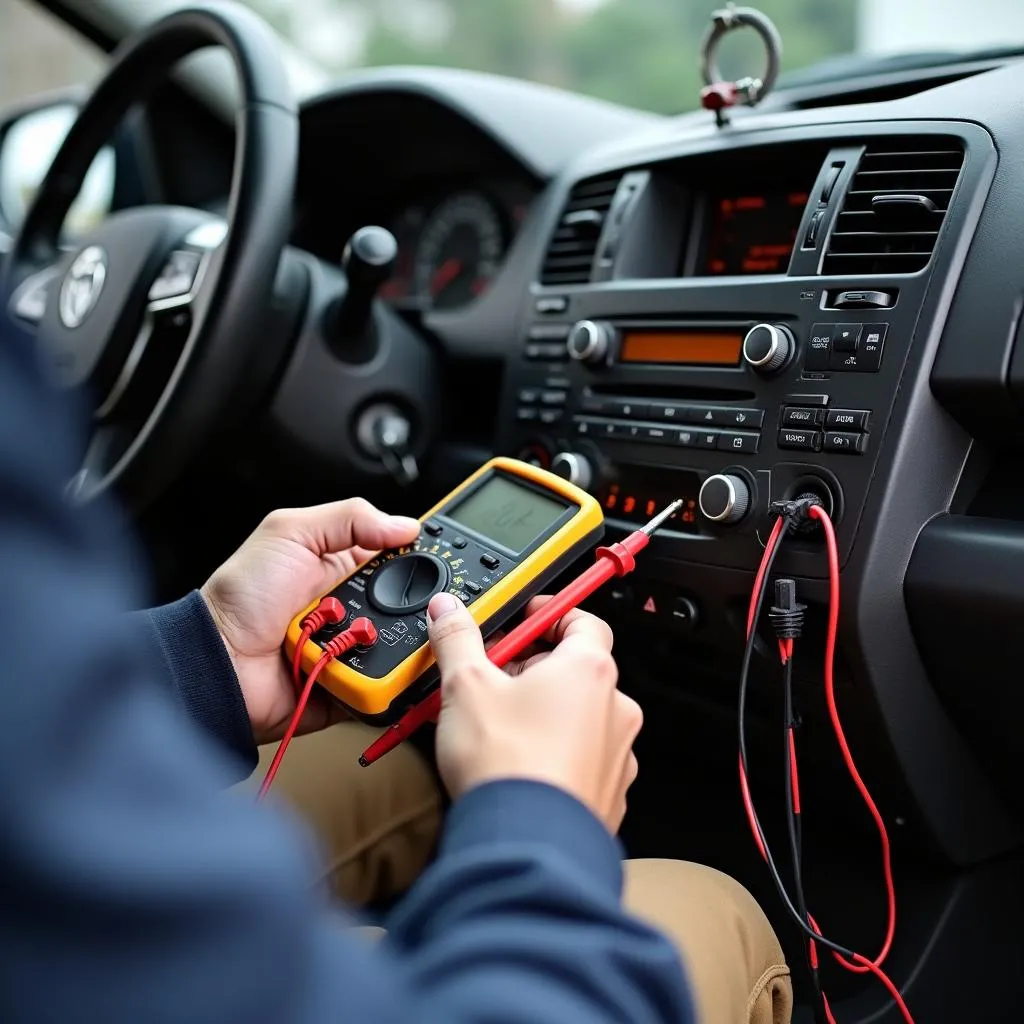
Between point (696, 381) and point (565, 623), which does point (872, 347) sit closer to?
point (696, 381)

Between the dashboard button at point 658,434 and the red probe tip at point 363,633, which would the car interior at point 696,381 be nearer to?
the dashboard button at point 658,434

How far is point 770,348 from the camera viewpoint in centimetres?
86

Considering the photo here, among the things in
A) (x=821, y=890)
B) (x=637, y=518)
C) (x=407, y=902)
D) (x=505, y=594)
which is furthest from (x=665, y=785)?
(x=407, y=902)

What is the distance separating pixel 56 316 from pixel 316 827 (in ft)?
2.40

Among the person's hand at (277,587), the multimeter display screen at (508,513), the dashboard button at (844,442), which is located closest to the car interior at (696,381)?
the dashboard button at (844,442)

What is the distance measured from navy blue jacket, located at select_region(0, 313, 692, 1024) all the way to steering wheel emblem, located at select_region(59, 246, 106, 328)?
0.95 meters

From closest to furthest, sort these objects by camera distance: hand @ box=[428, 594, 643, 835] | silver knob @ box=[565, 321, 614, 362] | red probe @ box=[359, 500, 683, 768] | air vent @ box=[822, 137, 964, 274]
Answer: hand @ box=[428, 594, 643, 835]
red probe @ box=[359, 500, 683, 768]
air vent @ box=[822, 137, 964, 274]
silver knob @ box=[565, 321, 614, 362]

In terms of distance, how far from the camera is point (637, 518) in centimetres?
99

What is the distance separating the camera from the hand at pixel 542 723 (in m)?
0.51

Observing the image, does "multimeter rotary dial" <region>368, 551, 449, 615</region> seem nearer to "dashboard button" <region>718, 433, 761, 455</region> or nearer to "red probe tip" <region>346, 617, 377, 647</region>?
"red probe tip" <region>346, 617, 377, 647</region>

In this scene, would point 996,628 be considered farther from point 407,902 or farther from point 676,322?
point 407,902

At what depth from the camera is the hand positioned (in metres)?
0.51

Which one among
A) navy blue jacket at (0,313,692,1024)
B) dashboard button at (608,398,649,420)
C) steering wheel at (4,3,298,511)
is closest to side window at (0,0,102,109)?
steering wheel at (4,3,298,511)

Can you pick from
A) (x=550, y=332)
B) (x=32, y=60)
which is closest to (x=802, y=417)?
(x=550, y=332)
